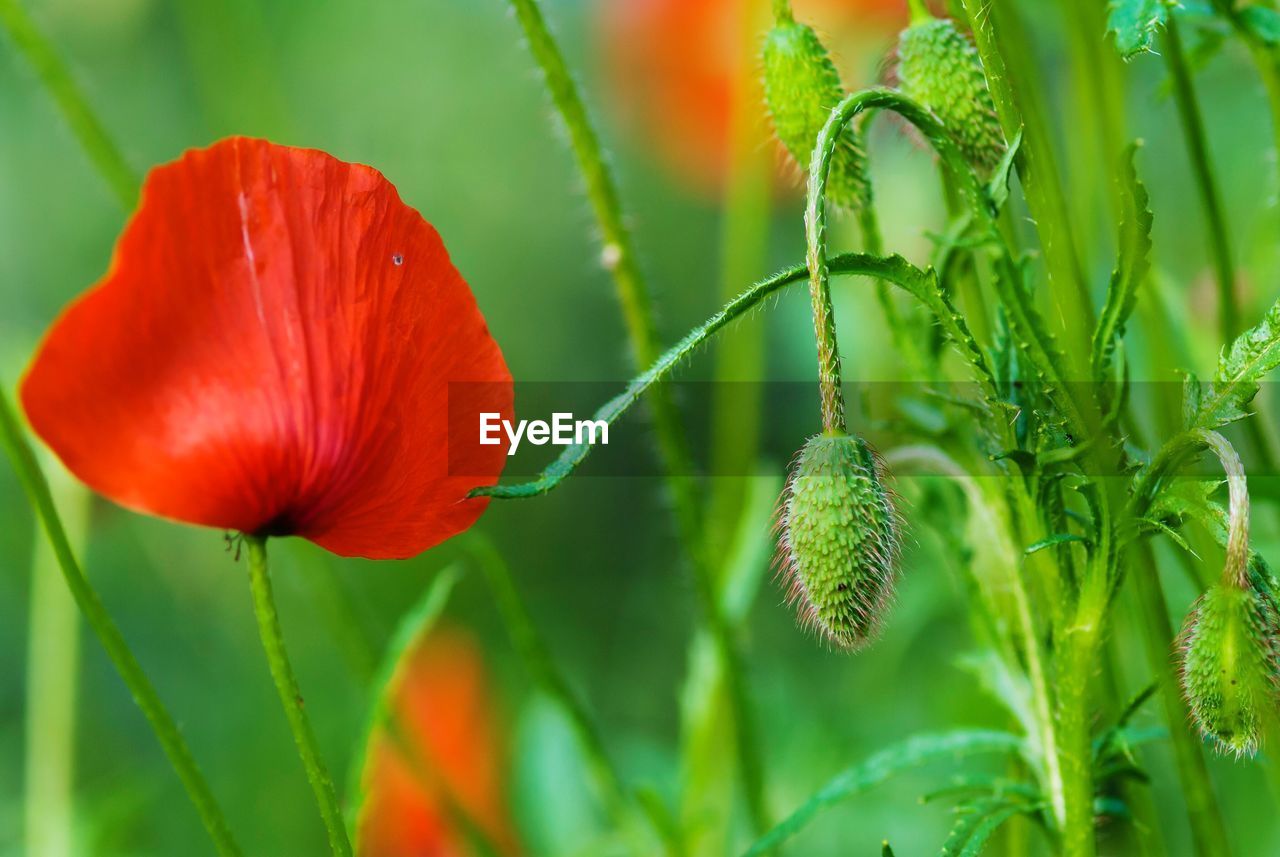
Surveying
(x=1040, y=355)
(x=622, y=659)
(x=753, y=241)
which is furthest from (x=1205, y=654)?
(x=622, y=659)

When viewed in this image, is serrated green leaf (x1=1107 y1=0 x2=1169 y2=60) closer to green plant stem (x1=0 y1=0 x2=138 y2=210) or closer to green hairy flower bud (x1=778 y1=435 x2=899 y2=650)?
green hairy flower bud (x1=778 y1=435 x2=899 y2=650)

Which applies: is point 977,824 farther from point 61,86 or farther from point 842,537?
point 61,86

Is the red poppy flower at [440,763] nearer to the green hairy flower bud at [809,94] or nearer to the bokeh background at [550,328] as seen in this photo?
the bokeh background at [550,328]

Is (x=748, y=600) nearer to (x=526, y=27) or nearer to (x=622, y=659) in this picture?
(x=526, y=27)

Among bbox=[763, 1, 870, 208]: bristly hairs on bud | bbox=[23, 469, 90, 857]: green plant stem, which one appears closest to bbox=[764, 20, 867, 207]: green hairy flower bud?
bbox=[763, 1, 870, 208]: bristly hairs on bud

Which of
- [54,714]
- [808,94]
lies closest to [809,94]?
A: [808,94]

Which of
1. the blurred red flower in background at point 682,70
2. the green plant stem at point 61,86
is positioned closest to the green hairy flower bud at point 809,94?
the green plant stem at point 61,86
